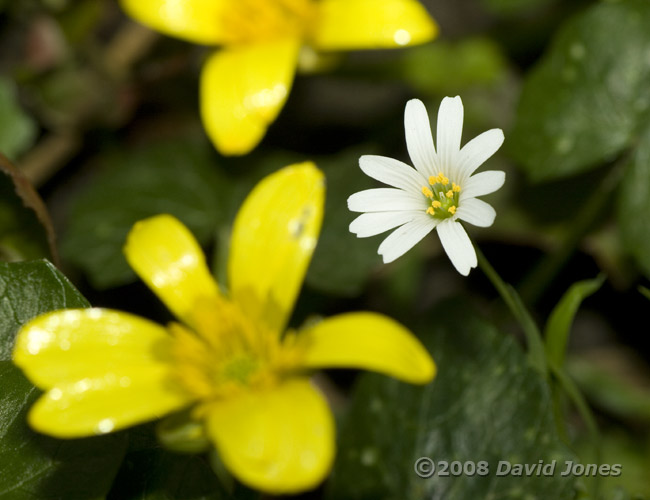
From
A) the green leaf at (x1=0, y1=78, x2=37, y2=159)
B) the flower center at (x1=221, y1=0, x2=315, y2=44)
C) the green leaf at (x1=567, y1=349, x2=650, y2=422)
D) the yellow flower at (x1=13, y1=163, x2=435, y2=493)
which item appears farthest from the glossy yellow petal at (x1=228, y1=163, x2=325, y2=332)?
the green leaf at (x1=0, y1=78, x2=37, y2=159)

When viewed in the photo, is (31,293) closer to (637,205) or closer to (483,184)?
(483,184)

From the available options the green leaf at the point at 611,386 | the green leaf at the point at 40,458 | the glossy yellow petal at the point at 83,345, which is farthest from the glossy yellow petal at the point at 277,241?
the green leaf at the point at 611,386

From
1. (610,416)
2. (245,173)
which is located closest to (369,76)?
(245,173)

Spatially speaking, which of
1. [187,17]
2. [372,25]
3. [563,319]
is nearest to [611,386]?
[563,319]

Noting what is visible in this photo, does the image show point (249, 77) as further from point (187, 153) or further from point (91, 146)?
point (91, 146)

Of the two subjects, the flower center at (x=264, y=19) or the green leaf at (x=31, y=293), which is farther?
the flower center at (x=264, y=19)

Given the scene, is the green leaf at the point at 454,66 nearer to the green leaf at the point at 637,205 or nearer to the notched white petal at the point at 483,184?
the green leaf at the point at 637,205
